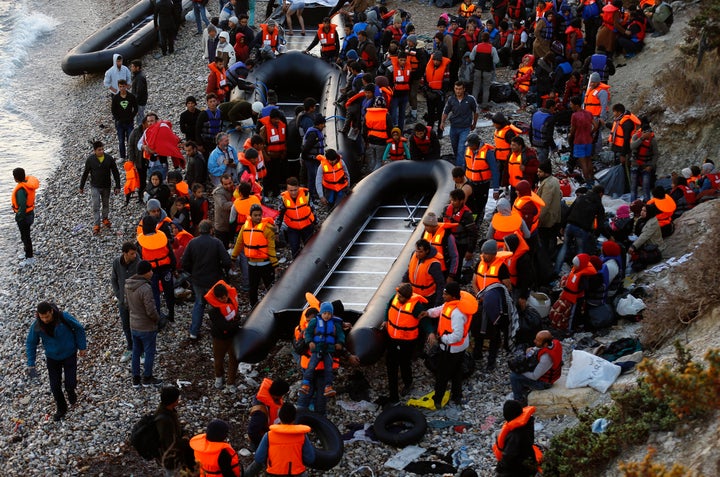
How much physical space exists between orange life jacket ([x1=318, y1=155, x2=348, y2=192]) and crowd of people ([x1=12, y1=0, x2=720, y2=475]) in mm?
20

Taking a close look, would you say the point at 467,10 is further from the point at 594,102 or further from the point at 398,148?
the point at 398,148

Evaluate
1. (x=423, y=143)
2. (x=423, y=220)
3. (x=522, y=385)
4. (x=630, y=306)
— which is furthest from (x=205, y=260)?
(x=630, y=306)

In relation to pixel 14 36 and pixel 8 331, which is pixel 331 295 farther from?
pixel 14 36

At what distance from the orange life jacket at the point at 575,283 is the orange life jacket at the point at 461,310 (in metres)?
1.65

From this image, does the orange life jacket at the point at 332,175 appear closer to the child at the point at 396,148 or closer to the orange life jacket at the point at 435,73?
the child at the point at 396,148

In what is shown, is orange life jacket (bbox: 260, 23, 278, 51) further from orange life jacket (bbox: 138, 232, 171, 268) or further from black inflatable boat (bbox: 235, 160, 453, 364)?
orange life jacket (bbox: 138, 232, 171, 268)

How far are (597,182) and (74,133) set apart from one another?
1083 centimetres

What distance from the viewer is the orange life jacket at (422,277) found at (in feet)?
31.4

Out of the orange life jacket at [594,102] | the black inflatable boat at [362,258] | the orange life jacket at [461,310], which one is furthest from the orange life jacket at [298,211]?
the orange life jacket at [594,102]

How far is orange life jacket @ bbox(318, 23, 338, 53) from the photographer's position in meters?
17.0

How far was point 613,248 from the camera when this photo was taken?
1043cm

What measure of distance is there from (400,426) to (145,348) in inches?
115

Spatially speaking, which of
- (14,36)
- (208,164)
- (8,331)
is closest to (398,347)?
(208,164)

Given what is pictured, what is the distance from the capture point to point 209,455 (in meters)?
7.47
